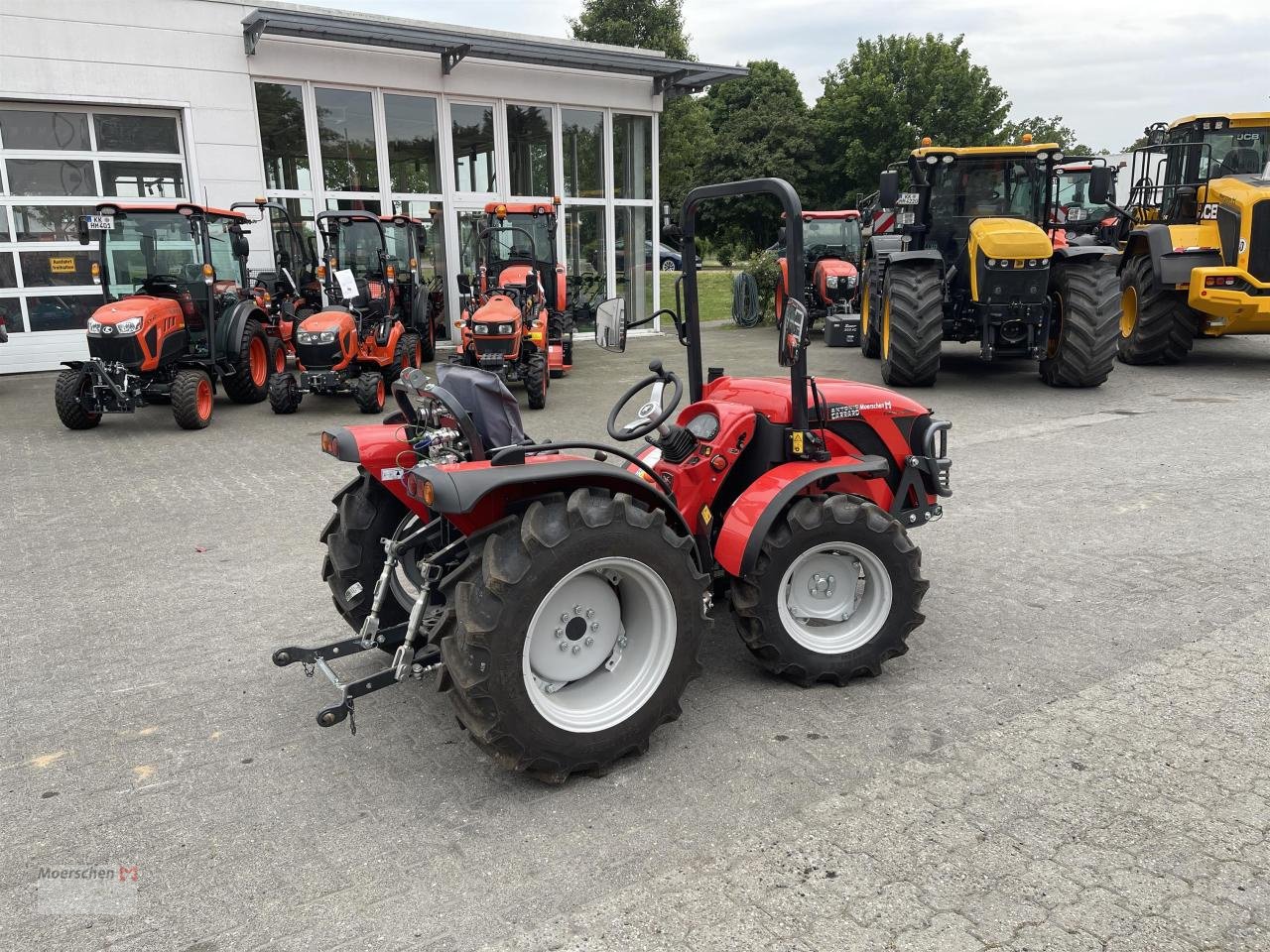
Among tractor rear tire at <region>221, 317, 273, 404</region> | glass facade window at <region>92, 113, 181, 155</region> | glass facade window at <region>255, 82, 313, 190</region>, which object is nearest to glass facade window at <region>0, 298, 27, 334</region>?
glass facade window at <region>92, 113, 181, 155</region>

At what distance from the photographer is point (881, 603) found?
375cm

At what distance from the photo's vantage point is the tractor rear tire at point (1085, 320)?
32.7 feet

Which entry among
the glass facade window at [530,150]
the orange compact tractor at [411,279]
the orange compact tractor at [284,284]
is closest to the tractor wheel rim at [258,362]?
the orange compact tractor at [284,284]

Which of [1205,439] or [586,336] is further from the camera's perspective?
[586,336]

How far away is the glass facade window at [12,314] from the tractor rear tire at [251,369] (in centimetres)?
454

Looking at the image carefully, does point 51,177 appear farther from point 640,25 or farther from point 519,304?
point 640,25

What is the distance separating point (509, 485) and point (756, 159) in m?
33.0

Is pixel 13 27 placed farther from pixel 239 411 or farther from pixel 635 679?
pixel 635 679

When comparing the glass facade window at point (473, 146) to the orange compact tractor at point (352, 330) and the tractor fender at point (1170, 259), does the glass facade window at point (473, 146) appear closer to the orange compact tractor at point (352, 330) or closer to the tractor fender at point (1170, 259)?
the orange compact tractor at point (352, 330)

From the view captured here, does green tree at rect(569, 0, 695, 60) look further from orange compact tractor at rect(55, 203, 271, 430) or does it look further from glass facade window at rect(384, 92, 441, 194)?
orange compact tractor at rect(55, 203, 271, 430)

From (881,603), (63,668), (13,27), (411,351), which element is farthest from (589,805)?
(13,27)

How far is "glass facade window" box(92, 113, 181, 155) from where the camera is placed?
1317 centimetres

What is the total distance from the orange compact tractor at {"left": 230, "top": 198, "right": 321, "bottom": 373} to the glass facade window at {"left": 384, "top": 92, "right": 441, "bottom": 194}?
2.09 m

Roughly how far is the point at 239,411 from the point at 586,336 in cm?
804
